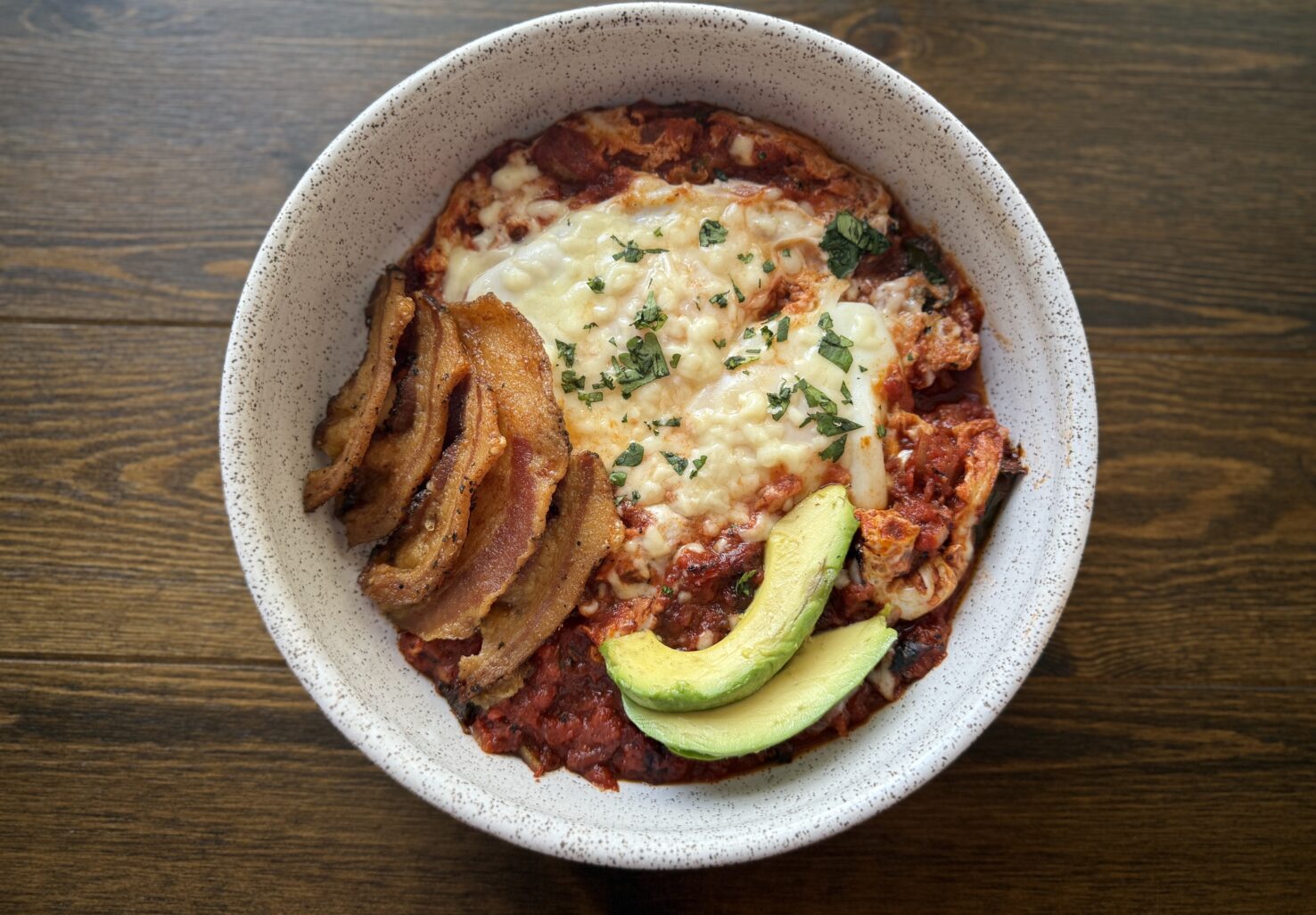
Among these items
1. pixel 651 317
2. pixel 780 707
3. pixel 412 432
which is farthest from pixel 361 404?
pixel 780 707

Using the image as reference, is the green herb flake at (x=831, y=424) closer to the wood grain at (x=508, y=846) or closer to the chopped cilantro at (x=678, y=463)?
the chopped cilantro at (x=678, y=463)

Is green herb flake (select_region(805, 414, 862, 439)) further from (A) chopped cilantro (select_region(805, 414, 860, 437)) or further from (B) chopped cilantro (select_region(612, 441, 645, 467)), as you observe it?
(B) chopped cilantro (select_region(612, 441, 645, 467))

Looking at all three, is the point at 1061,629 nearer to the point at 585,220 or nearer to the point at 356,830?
the point at 585,220

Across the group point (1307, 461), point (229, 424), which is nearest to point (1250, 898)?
point (1307, 461)

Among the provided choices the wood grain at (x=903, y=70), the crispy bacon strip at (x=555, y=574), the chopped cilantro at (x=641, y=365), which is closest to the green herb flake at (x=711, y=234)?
the chopped cilantro at (x=641, y=365)

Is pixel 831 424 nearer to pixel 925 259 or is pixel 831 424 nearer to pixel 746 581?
pixel 746 581
